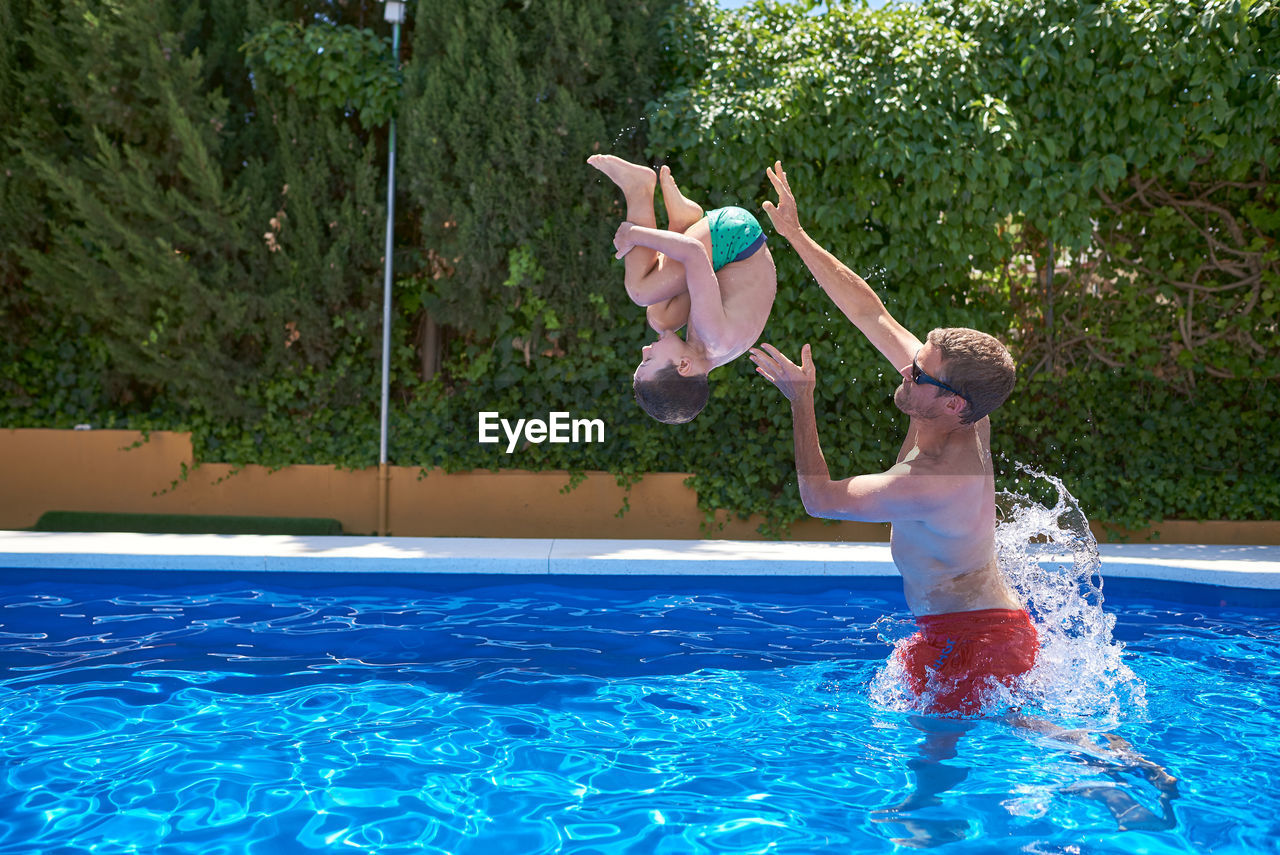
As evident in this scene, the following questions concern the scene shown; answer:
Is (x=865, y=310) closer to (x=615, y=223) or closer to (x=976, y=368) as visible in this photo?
(x=976, y=368)

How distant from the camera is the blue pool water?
115 inches

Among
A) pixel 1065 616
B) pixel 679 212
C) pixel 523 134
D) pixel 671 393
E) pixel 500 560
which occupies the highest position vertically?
pixel 523 134

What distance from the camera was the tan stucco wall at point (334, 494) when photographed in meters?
7.81

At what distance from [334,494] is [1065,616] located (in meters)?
5.33

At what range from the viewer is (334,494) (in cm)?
791

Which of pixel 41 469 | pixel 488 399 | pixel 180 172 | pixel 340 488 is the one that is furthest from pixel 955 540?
pixel 41 469

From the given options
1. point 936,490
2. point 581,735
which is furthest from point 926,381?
point 581,735

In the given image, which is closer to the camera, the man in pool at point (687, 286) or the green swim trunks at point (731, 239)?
the man in pool at point (687, 286)

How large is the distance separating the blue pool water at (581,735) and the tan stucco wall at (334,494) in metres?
2.30

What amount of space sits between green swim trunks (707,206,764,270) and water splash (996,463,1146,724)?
1.70 meters

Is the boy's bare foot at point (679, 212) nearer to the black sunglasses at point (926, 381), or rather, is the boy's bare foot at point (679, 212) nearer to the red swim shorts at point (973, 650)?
the black sunglasses at point (926, 381)

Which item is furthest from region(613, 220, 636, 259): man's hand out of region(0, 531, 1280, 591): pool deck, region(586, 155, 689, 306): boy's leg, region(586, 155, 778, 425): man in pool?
region(0, 531, 1280, 591): pool deck

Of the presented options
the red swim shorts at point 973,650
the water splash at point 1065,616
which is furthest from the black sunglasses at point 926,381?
the water splash at point 1065,616

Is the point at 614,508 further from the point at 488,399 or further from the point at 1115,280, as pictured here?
the point at 1115,280
